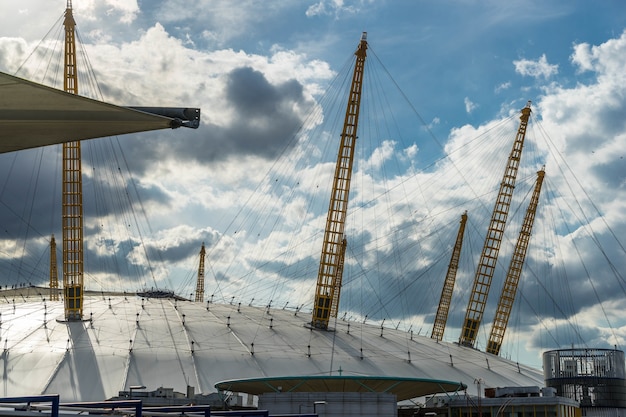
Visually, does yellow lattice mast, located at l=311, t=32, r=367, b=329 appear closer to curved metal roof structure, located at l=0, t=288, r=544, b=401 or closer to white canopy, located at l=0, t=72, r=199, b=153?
curved metal roof structure, located at l=0, t=288, r=544, b=401

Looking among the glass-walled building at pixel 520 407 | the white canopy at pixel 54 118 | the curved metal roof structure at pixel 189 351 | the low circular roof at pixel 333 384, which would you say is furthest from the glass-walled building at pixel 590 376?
the white canopy at pixel 54 118

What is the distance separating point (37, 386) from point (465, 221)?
413 feet

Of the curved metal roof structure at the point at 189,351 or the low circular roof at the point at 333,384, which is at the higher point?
the curved metal roof structure at the point at 189,351

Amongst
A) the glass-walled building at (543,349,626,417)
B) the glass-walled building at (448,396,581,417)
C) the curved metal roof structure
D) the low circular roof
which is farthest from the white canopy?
the glass-walled building at (543,349,626,417)

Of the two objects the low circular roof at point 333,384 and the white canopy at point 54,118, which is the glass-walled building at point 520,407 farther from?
the white canopy at point 54,118

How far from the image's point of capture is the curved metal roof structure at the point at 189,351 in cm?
9569

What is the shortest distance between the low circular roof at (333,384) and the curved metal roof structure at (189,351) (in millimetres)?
5274

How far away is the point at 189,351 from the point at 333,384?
28.4m

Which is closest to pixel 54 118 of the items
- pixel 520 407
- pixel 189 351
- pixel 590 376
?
pixel 520 407

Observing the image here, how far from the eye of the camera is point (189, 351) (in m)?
103

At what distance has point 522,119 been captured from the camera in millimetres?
185000

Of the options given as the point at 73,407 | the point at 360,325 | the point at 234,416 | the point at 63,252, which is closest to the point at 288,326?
the point at 360,325

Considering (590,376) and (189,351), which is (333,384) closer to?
(189,351)

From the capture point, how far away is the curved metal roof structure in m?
95.7
